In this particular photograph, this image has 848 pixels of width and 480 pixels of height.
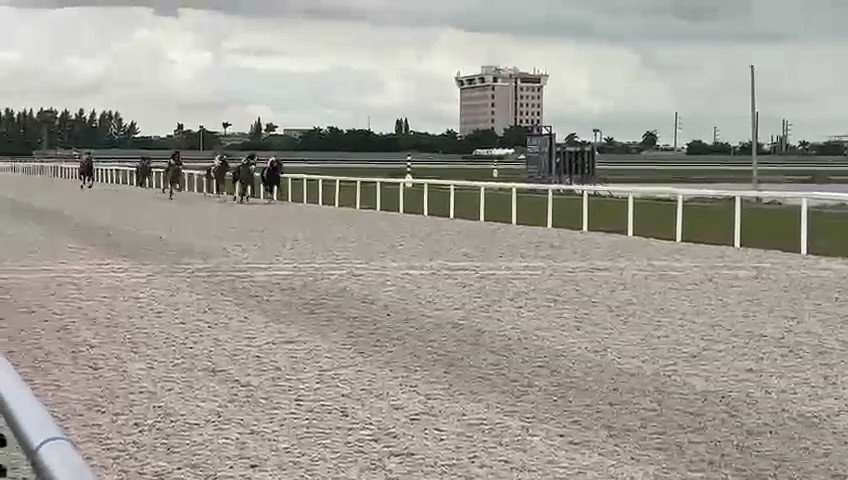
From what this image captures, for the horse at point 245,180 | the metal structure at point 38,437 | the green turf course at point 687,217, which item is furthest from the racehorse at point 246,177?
the metal structure at point 38,437

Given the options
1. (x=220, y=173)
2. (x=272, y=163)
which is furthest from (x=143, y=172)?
(x=272, y=163)

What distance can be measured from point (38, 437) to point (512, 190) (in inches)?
994

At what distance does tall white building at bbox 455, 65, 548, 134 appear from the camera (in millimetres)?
158000

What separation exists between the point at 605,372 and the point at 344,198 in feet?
121

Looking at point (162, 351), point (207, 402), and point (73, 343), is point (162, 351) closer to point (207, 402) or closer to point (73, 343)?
point (73, 343)

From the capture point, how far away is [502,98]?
161000mm

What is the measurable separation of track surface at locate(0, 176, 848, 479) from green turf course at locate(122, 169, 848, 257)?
18.1 feet

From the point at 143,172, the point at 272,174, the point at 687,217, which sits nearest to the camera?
the point at 687,217

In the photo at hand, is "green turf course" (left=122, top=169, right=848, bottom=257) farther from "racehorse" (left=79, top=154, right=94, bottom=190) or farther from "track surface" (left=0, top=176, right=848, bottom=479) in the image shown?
"racehorse" (left=79, top=154, right=94, bottom=190)

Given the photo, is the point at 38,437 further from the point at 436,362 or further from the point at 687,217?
the point at 687,217

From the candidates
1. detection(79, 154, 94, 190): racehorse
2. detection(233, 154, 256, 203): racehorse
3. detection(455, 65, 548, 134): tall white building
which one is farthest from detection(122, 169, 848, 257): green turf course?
detection(455, 65, 548, 134): tall white building

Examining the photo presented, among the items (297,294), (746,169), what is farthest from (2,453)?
(746,169)

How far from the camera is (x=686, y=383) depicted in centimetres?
813

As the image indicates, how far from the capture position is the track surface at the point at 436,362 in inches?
242
